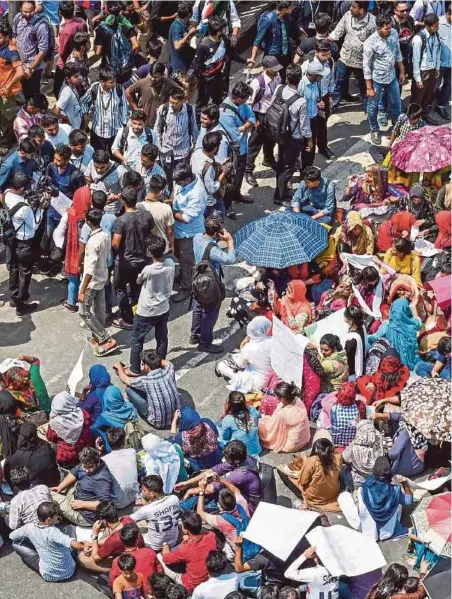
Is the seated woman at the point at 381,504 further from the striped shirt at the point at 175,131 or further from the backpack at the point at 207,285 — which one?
the striped shirt at the point at 175,131

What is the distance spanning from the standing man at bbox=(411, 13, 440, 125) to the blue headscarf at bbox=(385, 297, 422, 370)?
510 centimetres

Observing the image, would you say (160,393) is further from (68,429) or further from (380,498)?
(380,498)

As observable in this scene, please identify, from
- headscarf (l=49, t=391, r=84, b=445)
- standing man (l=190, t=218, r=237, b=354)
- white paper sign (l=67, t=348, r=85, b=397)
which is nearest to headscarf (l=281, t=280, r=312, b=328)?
standing man (l=190, t=218, r=237, b=354)

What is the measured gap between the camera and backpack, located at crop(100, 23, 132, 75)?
628 inches

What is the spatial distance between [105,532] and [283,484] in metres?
1.92

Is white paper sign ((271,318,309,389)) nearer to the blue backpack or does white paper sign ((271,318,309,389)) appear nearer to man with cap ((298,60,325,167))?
the blue backpack

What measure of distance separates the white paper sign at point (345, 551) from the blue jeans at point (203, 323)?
3379 mm

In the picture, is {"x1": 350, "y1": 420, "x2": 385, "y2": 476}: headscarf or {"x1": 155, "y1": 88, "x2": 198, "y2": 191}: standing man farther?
{"x1": 155, "y1": 88, "x2": 198, "y2": 191}: standing man

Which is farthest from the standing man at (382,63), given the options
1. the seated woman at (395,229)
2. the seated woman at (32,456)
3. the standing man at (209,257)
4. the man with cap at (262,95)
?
the seated woman at (32,456)

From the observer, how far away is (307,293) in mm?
13320

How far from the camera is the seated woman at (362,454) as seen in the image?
11023mm

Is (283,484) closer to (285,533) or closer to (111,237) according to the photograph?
(285,533)

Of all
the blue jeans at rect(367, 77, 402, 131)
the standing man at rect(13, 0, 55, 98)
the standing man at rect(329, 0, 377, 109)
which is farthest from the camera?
the standing man at rect(329, 0, 377, 109)

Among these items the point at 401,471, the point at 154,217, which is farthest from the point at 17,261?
the point at 401,471
